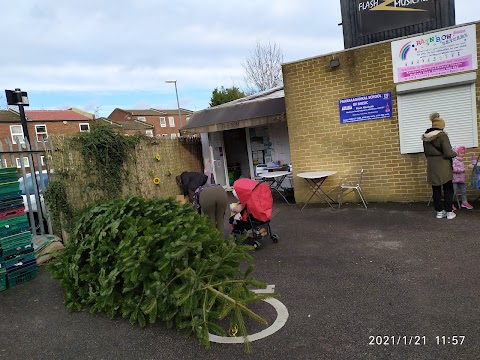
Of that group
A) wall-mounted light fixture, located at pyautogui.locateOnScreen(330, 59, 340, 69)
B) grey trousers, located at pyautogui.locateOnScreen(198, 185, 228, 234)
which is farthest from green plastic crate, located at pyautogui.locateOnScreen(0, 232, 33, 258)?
wall-mounted light fixture, located at pyautogui.locateOnScreen(330, 59, 340, 69)

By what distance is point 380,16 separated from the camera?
807cm

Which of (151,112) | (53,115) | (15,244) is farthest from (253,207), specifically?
(151,112)

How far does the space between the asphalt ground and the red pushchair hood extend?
0.61 meters

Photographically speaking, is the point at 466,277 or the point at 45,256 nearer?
the point at 466,277

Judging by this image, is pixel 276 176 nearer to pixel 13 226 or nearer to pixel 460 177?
pixel 460 177

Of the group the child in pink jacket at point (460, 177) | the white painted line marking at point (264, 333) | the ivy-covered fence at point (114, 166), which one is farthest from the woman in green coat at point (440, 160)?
the ivy-covered fence at point (114, 166)

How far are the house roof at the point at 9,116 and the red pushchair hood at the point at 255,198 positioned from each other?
1477 inches

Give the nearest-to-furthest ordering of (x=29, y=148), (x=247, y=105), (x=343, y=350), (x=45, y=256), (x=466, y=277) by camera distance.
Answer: (x=343, y=350) → (x=466, y=277) → (x=45, y=256) → (x=29, y=148) → (x=247, y=105)

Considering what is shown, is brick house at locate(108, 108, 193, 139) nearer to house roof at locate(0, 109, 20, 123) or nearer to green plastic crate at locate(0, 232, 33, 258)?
house roof at locate(0, 109, 20, 123)

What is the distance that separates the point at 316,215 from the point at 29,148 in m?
5.58

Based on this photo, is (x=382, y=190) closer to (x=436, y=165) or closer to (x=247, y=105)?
(x=436, y=165)

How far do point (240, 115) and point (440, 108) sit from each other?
5.15 m

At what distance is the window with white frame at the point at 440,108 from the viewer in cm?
695

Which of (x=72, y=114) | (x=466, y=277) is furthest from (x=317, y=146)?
(x=72, y=114)
